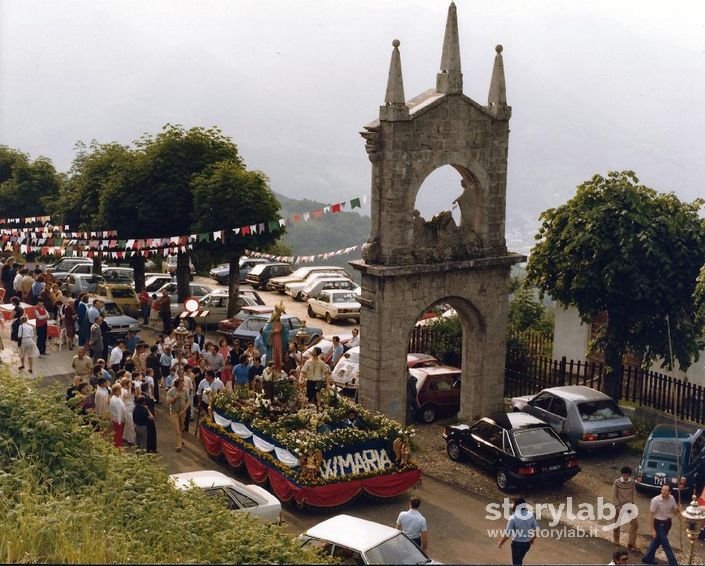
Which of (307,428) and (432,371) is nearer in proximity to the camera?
(307,428)

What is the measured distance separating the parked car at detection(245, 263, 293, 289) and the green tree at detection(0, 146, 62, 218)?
11.6 meters

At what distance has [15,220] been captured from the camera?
156ft

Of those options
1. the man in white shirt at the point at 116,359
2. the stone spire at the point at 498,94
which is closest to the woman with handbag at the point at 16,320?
the man in white shirt at the point at 116,359

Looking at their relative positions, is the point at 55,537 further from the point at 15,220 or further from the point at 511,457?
the point at 15,220

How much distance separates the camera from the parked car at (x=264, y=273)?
4700 cm

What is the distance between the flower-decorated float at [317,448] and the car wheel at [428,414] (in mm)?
4293

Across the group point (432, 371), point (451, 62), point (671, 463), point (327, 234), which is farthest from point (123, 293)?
point (327, 234)

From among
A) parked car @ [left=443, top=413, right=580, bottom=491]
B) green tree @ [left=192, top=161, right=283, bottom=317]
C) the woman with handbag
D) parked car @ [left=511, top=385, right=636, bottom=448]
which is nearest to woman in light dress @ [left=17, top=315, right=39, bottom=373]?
the woman with handbag

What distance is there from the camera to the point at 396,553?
Result: 574 inches

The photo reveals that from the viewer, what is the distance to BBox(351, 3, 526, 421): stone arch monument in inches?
912

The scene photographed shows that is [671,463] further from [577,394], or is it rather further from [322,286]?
[322,286]

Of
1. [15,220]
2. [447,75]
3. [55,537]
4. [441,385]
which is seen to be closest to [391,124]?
[447,75]

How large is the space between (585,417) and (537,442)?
292cm

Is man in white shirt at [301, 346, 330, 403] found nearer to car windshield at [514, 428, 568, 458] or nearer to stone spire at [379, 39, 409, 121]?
car windshield at [514, 428, 568, 458]
